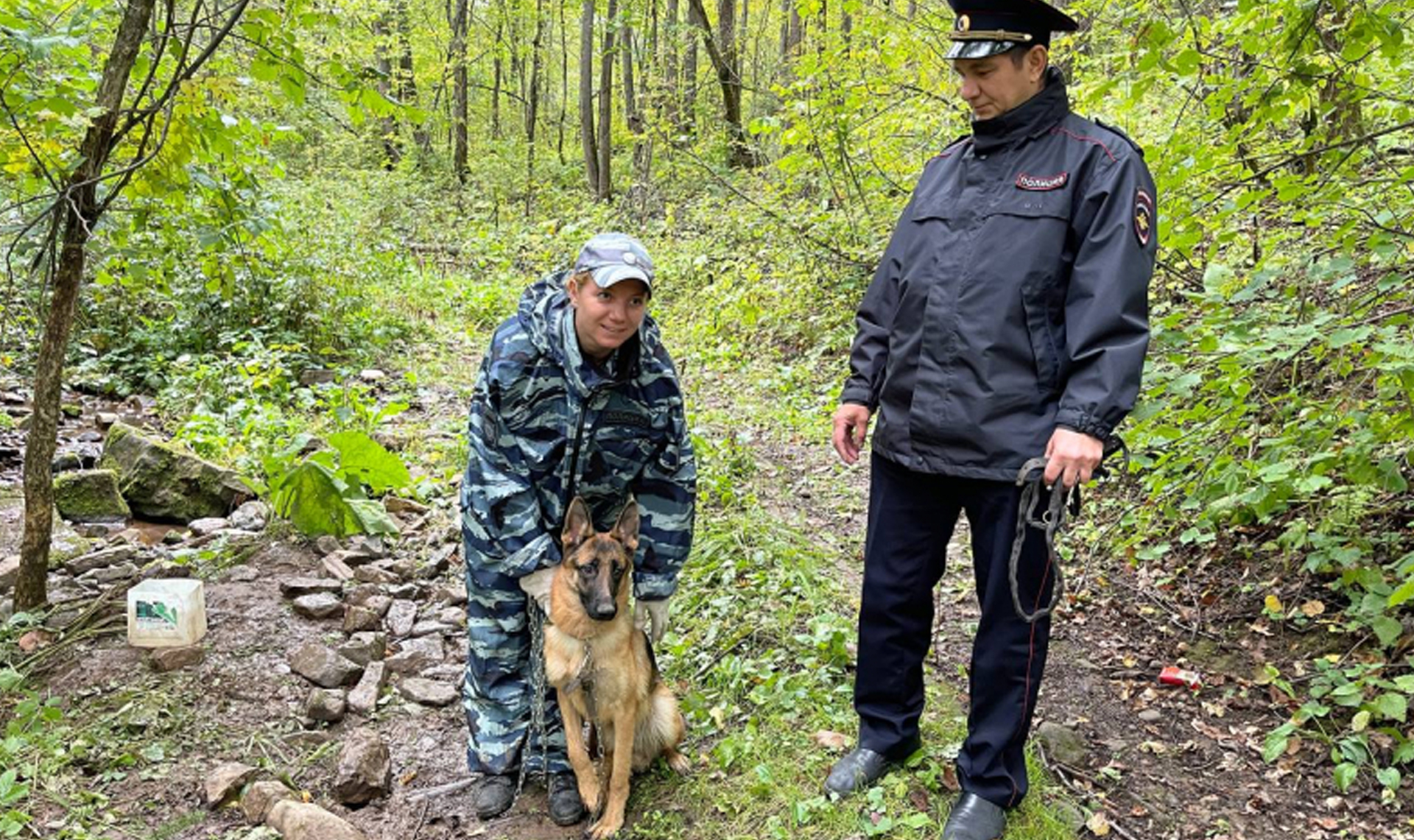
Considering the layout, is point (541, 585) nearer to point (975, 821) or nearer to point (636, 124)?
point (975, 821)

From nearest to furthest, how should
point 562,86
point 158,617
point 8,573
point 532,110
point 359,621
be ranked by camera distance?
point 158,617, point 8,573, point 359,621, point 532,110, point 562,86

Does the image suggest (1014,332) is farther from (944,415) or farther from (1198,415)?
(1198,415)

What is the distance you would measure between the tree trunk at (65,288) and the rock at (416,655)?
163cm

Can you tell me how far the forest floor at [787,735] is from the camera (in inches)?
119

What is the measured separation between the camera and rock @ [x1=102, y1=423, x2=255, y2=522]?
18.1 ft

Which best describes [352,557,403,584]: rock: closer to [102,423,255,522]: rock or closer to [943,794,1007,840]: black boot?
[102,423,255,522]: rock

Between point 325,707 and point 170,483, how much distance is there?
2689mm

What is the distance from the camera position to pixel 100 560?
4672mm

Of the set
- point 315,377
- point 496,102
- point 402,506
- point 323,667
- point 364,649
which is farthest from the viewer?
point 496,102

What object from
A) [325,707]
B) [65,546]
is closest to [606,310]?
[325,707]

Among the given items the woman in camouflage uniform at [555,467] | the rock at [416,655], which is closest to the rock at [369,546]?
the rock at [416,655]

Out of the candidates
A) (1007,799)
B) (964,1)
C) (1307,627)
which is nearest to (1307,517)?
(1307,627)

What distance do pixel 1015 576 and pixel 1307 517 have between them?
2.65 meters

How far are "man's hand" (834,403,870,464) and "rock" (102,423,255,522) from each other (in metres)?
→ 4.12
